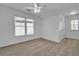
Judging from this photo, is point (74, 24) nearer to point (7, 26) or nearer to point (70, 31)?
point (70, 31)

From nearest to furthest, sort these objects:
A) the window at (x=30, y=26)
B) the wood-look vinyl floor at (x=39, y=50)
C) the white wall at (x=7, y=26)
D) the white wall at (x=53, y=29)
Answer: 1. the wood-look vinyl floor at (x=39, y=50)
2. the white wall at (x=7, y=26)
3. the white wall at (x=53, y=29)
4. the window at (x=30, y=26)

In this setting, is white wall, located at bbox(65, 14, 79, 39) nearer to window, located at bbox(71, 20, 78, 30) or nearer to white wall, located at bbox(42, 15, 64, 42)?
window, located at bbox(71, 20, 78, 30)

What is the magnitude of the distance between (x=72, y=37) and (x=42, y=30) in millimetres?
3350

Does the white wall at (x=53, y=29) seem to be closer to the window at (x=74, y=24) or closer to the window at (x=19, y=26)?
the window at (x=19, y=26)

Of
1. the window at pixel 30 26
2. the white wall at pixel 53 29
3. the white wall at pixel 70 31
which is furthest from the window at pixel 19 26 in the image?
the white wall at pixel 70 31

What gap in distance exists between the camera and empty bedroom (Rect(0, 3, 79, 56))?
4574 millimetres

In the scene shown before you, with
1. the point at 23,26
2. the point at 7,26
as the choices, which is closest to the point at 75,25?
the point at 23,26

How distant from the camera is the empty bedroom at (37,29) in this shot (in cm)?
457

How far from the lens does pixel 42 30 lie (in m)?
9.44

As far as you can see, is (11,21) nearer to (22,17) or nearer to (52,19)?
(22,17)


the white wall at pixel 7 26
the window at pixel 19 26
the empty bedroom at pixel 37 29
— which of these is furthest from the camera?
the window at pixel 19 26

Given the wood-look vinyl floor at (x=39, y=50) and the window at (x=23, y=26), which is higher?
the window at (x=23, y=26)

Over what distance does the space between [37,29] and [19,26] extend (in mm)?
2768

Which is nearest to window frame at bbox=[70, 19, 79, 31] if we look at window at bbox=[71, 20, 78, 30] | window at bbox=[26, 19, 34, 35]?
window at bbox=[71, 20, 78, 30]
